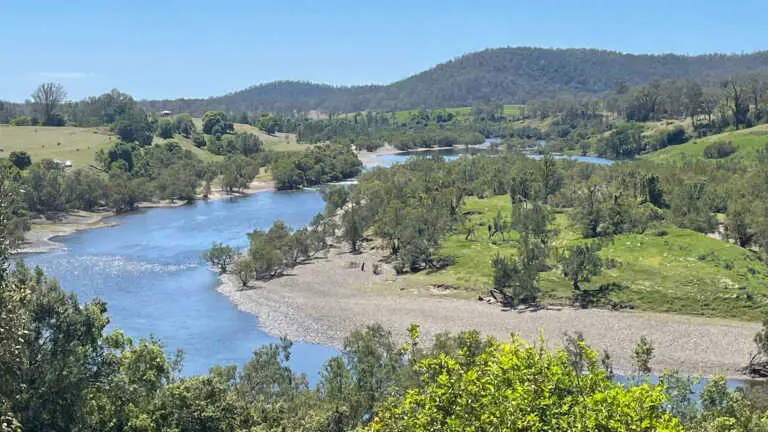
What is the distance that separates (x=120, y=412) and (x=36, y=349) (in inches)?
156

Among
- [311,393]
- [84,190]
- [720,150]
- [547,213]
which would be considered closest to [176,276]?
[547,213]

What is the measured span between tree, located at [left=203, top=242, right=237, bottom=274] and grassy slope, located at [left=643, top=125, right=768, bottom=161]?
114229mm

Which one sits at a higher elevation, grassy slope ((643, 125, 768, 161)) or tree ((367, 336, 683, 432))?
grassy slope ((643, 125, 768, 161))

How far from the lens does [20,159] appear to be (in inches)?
5846

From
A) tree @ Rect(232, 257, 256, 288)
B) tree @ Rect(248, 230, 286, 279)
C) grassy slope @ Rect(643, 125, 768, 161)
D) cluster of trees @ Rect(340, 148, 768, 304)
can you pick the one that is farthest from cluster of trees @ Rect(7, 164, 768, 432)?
grassy slope @ Rect(643, 125, 768, 161)

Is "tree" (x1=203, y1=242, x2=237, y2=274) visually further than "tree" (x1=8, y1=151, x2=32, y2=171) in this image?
No

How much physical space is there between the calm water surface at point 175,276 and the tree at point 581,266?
25.3 metres

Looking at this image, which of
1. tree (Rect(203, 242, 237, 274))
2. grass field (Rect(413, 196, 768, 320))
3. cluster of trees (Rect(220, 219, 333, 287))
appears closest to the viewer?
grass field (Rect(413, 196, 768, 320))

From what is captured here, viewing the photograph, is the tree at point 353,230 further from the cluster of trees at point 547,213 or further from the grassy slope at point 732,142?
the grassy slope at point 732,142

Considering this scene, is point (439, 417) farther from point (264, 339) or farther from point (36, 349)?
point (264, 339)

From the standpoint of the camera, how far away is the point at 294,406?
3269cm

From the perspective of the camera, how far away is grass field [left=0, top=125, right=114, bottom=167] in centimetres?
16346

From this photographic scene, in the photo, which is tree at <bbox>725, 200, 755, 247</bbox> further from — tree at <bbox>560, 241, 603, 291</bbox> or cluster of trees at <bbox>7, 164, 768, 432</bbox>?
cluster of trees at <bbox>7, 164, 768, 432</bbox>

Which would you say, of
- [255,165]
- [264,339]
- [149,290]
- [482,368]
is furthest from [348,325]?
[255,165]
